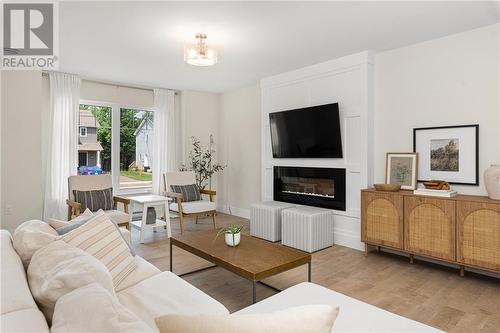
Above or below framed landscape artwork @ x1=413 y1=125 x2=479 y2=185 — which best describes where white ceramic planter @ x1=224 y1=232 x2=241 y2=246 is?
below

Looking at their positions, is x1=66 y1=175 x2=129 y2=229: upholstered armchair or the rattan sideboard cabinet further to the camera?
x1=66 y1=175 x2=129 y2=229: upholstered armchair

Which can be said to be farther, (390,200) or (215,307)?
(390,200)

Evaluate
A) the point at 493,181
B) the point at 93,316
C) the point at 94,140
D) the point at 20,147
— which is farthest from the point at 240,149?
the point at 93,316

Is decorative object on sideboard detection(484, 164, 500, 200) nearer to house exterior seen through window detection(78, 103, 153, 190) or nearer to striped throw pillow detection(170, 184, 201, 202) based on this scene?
striped throw pillow detection(170, 184, 201, 202)

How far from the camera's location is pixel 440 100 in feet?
11.4

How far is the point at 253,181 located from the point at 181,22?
3.40m

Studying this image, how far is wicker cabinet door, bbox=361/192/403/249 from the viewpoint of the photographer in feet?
11.2

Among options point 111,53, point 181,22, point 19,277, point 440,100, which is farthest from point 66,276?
→ point 440,100

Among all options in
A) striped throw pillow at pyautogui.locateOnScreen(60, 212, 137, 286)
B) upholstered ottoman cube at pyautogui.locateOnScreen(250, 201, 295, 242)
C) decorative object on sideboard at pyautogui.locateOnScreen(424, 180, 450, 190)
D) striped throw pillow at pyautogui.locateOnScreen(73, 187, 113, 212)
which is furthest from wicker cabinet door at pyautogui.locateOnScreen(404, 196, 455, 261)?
striped throw pillow at pyautogui.locateOnScreen(73, 187, 113, 212)

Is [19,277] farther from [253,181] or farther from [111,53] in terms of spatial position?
[253,181]

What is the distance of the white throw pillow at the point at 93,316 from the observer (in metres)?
0.74

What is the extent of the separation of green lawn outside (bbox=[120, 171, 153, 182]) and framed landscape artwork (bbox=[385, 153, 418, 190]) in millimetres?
4346

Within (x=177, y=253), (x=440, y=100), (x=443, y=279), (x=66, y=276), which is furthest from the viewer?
(x=177, y=253)

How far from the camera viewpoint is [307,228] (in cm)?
388
